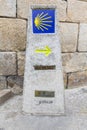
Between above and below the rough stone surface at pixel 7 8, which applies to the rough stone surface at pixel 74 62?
below

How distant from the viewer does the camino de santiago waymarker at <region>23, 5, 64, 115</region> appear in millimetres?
2949

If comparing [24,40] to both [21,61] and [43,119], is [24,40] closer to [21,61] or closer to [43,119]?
[21,61]

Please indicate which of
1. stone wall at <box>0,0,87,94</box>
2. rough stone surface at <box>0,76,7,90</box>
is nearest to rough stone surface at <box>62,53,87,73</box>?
stone wall at <box>0,0,87,94</box>

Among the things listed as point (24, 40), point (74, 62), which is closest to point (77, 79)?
point (74, 62)

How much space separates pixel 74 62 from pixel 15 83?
1.15m

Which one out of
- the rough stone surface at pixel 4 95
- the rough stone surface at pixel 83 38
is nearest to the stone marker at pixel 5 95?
the rough stone surface at pixel 4 95

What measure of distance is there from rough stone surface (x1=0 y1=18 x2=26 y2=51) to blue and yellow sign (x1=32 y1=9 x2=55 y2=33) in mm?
825

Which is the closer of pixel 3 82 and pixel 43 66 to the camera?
pixel 43 66

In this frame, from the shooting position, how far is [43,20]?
115 inches

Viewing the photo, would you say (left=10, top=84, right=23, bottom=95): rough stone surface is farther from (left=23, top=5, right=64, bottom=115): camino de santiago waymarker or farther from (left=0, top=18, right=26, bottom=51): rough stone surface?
(left=23, top=5, right=64, bottom=115): camino de santiago waymarker

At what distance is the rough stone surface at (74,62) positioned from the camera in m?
4.18

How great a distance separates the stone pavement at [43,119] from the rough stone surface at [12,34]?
923 mm

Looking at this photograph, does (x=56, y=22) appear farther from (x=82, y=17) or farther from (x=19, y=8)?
(x=82, y=17)

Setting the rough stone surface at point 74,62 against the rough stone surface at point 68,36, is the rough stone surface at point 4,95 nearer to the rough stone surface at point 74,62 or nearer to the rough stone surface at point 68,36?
the rough stone surface at point 74,62
